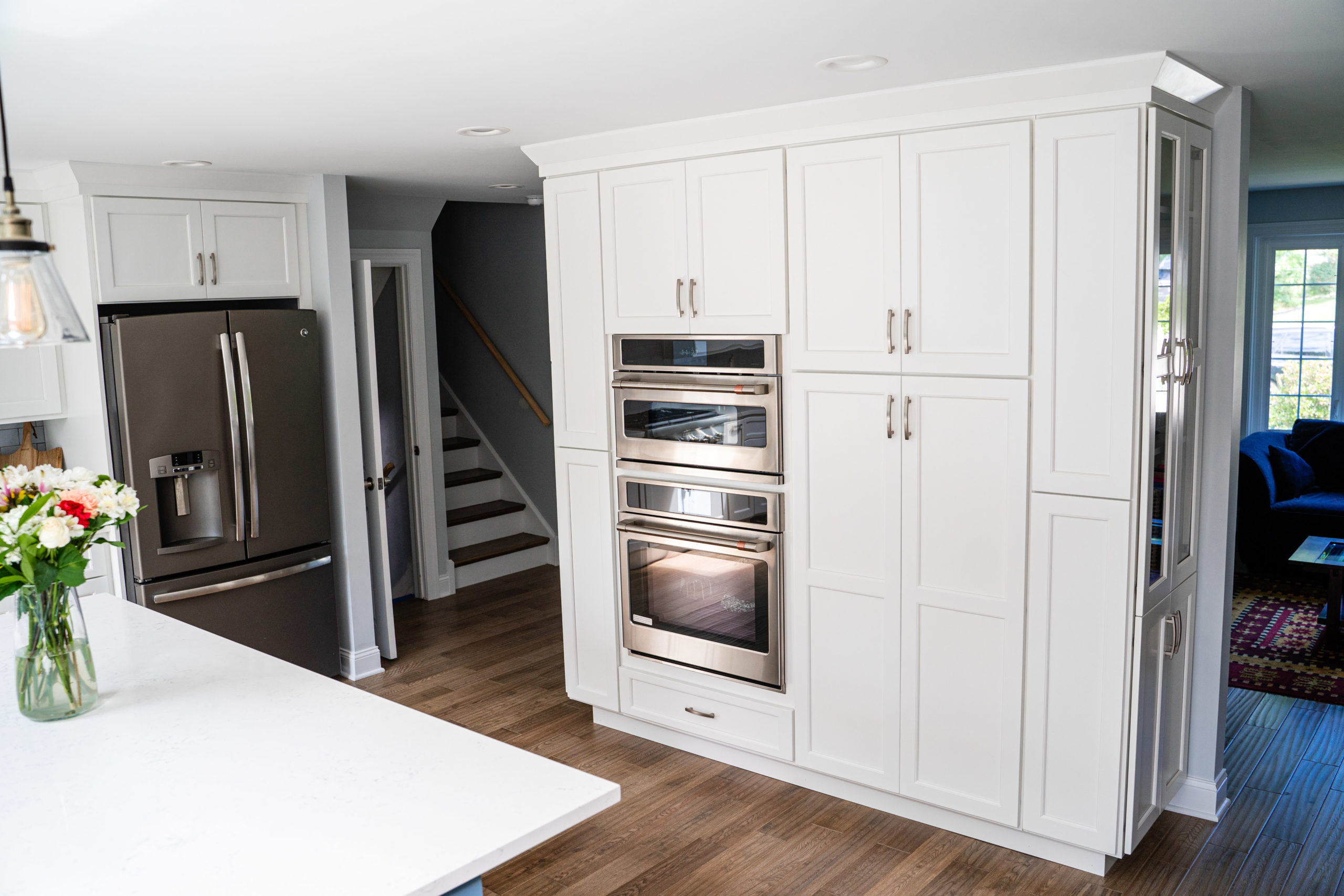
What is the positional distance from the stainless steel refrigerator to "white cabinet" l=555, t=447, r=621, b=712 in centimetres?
117

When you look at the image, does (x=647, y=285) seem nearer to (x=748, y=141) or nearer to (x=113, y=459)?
(x=748, y=141)

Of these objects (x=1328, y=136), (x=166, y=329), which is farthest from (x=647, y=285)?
(x=1328, y=136)

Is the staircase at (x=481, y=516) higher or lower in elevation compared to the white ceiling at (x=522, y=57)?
lower

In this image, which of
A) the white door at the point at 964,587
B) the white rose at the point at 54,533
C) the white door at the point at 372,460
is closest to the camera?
the white rose at the point at 54,533

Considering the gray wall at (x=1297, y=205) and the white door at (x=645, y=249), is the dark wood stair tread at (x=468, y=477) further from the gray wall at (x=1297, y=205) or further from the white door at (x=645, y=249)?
the gray wall at (x=1297, y=205)

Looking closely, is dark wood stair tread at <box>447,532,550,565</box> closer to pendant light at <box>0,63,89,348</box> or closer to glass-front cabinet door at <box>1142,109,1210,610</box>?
glass-front cabinet door at <box>1142,109,1210,610</box>

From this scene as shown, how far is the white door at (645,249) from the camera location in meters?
3.36

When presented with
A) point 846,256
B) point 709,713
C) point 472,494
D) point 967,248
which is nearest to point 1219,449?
point 967,248

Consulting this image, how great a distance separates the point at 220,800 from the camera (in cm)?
168

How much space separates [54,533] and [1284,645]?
501 cm

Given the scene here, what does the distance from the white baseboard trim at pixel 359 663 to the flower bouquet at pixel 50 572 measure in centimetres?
245

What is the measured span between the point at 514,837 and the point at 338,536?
3111mm

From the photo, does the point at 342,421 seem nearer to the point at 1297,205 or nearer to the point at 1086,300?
the point at 1086,300

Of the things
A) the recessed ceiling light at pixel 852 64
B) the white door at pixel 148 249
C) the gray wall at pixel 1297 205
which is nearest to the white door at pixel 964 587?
the recessed ceiling light at pixel 852 64
